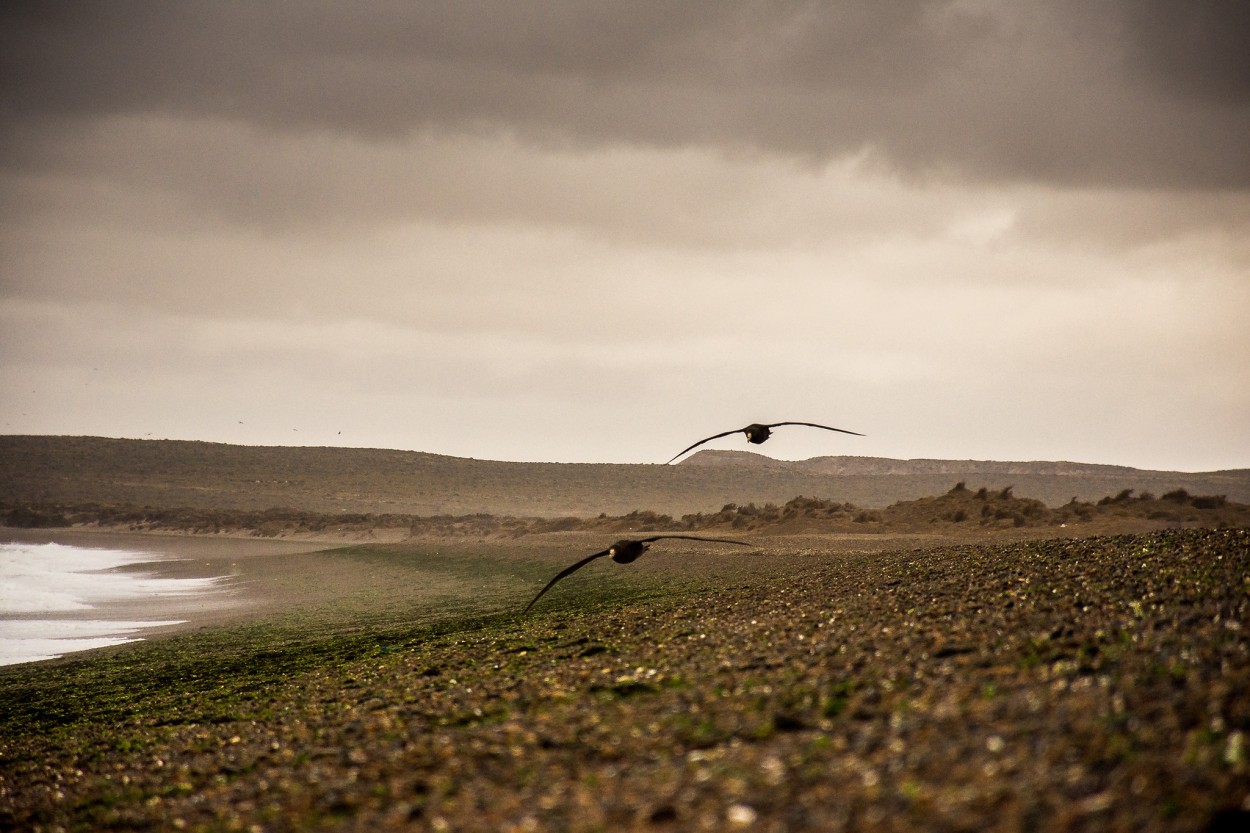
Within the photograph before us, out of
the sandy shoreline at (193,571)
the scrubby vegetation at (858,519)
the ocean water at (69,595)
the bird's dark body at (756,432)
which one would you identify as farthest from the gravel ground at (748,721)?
the scrubby vegetation at (858,519)

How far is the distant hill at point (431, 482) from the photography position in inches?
3957

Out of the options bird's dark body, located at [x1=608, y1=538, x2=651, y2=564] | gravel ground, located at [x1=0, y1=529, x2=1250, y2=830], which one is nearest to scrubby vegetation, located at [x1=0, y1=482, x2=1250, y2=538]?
bird's dark body, located at [x1=608, y1=538, x2=651, y2=564]

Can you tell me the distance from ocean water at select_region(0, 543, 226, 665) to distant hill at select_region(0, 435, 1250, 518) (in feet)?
147

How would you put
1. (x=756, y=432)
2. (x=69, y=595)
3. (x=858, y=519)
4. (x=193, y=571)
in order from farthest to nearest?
(x=193, y=571) → (x=858, y=519) → (x=69, y=595) → (x=756, y=432)

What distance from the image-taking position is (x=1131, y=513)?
34688 millimetres

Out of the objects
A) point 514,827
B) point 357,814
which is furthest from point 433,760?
point 514,827

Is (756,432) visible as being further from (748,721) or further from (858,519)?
(858,519)

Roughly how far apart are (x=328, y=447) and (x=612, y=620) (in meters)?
129

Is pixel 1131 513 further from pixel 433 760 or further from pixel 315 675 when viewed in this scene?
pixel 433 760

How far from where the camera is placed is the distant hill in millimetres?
100500

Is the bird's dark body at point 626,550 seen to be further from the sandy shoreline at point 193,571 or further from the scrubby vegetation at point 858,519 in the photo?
the scrubby vegetation at point 858,519

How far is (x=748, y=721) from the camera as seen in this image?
351 inches

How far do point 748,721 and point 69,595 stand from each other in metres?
33.2

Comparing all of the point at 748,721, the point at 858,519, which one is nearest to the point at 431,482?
the point at 858,519
